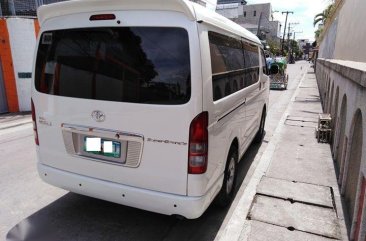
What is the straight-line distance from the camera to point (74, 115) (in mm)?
3168

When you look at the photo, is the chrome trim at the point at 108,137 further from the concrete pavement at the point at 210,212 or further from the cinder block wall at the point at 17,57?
the cinder block wall at the point at 17,57

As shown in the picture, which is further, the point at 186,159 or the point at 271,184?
the point at 271,184

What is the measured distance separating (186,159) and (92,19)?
1.61 m

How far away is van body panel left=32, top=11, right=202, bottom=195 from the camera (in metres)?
2.71

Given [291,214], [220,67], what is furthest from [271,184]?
[220,67]

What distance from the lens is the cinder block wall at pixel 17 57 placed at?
10.1 meters

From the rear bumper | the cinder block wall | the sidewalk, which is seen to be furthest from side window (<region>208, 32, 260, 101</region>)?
the cinder block wall

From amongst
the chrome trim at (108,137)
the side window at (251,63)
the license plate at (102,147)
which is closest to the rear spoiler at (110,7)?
the chrome trim at (108,137)

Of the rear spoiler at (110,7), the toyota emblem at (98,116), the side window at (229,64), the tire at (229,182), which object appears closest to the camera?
the rear spoiler at (110,7)

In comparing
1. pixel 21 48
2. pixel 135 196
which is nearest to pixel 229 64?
pixel 135 196

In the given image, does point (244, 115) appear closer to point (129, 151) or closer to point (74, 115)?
point (129, 151)

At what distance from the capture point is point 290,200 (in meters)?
4.26

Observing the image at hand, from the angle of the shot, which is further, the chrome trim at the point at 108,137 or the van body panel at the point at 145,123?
the chrome trim at the point at 108,137

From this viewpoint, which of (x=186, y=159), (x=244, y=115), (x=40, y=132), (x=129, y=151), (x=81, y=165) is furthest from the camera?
(x=244, y=115)
